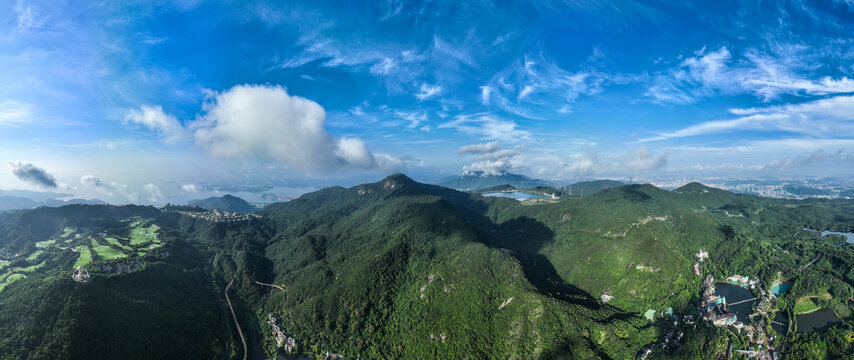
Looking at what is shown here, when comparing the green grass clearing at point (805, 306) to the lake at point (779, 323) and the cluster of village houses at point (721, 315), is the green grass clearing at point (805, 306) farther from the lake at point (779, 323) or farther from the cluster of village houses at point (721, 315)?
the cluster of village houses at point (721, 315)

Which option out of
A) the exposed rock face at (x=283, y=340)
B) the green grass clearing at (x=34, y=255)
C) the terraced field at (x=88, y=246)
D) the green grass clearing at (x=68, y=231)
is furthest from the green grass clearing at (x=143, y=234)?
the exposed rock face at (x=283, y=340)

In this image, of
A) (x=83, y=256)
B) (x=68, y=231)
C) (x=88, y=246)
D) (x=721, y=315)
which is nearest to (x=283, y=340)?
(x=83, y=256)

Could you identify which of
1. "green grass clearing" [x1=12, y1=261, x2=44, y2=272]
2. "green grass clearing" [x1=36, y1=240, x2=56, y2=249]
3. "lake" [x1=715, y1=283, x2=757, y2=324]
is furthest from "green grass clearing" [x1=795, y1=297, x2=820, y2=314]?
"green grass clearing" [x1=36, y1=240, x2=56, y2=249]

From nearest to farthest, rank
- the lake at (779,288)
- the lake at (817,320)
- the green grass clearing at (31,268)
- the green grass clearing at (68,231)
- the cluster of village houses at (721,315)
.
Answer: the cluster of village houses at (721,315) < the lake at (817,320) < the lake at (779,288) < the green grass clearing at (31,268) < the green grass clearing at (68,231)

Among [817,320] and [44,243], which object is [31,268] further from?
[817,320]

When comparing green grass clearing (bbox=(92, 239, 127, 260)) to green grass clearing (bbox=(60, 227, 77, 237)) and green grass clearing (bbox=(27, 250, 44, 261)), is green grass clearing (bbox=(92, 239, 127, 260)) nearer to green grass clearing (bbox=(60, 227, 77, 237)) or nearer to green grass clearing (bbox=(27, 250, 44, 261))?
green grass clearing (bbox=(27, 250, 44, 261))

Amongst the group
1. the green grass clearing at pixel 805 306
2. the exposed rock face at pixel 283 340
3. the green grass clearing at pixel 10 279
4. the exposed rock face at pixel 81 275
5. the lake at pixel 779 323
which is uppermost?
the exposed rock face at pixel 81 275
